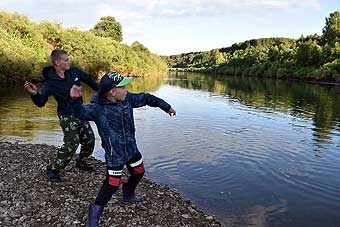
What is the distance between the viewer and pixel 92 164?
1095 cm

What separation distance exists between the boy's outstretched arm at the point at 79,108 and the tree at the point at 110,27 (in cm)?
14440

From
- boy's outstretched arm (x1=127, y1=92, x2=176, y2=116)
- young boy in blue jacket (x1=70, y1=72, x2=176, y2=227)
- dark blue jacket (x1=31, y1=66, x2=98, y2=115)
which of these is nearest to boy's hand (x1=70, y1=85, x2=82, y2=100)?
young boy in blue jacket (x1=70, y1=72, x2=176, y2=227)

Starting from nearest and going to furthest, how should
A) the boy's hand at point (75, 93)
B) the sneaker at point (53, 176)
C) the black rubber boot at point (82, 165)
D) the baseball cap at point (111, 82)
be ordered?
1. the boy's hand at point (75, 93)
2. the baseball cap at point (111, 82)
3. the sneaker at point (53, 176)
4. the black rubber boot at point (82, 165)

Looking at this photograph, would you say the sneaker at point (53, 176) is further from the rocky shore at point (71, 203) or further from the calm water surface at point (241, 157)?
the calm water surface at point (241, 157)

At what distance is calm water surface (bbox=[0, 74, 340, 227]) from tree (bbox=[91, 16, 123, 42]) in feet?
408

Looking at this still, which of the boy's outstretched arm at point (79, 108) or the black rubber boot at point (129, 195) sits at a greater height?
the boy's outstretched arm at point (79, 108)

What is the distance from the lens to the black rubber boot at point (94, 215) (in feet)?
22.5

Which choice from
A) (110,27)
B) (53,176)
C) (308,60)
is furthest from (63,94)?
(110,27)

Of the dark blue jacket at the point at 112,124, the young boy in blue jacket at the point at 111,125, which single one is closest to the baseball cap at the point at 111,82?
the young boy in blue jacket at the point at 111,125

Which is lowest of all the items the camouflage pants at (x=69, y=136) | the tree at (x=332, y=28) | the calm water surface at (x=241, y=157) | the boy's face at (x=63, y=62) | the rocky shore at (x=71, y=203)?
the calm water surface at (x=241, y=157)

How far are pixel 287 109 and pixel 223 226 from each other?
26.1 meters

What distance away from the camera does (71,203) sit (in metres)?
7.90

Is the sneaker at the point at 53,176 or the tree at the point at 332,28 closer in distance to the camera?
the sneaker at the point at 53,176

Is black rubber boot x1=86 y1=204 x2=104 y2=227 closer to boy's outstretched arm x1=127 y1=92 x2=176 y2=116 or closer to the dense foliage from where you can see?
boy's outstretched arm x1=127 y1=92 x2=176 y2=116
